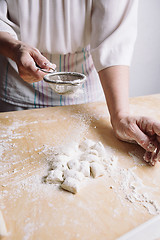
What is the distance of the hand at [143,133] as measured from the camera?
74cm

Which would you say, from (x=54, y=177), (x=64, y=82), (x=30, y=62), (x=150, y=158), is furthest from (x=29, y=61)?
(x=150, y=158)

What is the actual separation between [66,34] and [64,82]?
434mm

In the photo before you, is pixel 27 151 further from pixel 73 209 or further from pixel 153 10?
pixel 153 10

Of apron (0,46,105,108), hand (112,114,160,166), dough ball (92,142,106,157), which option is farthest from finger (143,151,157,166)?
apron (0,46,105,108)

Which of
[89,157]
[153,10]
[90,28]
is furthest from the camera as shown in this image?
[153,10]

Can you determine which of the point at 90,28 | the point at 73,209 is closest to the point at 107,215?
the point at 73,209

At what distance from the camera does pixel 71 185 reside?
604 mm

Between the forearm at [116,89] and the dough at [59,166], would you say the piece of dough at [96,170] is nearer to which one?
the dough at [59,166]

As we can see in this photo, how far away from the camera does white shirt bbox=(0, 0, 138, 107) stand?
997 mm

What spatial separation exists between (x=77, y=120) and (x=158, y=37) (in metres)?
1.85

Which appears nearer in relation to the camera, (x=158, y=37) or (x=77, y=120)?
(x=77, y=120)

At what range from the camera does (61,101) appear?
1.27 m

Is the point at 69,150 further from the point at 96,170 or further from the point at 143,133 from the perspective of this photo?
the point at 143,133

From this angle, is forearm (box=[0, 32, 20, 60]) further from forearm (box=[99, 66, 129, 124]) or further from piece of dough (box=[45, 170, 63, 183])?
piece of dough (box=[45, 170, 63, 183])
